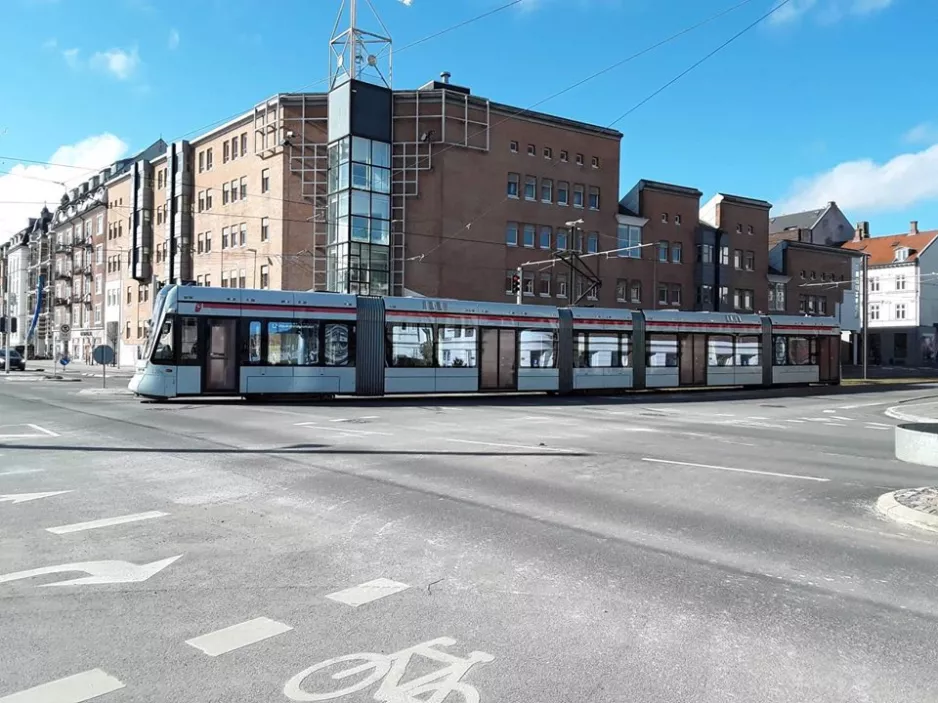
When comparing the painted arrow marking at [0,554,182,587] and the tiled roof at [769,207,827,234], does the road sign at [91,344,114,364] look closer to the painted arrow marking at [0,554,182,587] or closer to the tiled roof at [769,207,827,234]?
the painted arrow marking at [0,554,182,587]

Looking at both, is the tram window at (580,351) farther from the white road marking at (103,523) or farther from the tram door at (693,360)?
the white road marking at (103,523)

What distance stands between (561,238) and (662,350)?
882 inches

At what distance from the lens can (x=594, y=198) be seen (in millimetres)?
52312

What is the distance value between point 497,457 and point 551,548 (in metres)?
5.34

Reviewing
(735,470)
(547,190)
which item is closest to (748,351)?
(547,190)

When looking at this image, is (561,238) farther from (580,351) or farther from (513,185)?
(580,351)

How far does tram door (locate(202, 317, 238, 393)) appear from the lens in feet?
69.0

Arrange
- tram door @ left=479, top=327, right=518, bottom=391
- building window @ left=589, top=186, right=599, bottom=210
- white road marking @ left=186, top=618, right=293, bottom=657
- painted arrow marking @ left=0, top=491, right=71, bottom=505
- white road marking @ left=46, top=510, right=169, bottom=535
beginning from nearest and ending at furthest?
1. white road marking @ left=186, top=618, right=293, bottom=657
2. white road marking @ left=46, top=510, right=169, bottom=535
3. painted arrow marking @ left=0, top=491, right=71, bottom=505
4. tram door @ left=479, top=327, right=518, bottom=391
5. building window @ left=589, top=186, right=599, bottom=210

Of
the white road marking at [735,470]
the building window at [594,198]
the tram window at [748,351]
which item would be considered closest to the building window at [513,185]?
the building window at [594,198]

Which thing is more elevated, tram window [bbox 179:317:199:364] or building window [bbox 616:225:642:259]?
building window [bbox 616:225:642:259]

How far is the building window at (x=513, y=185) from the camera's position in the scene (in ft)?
158

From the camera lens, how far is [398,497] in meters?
8.05

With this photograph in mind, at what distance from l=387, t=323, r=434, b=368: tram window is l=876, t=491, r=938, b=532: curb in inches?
677

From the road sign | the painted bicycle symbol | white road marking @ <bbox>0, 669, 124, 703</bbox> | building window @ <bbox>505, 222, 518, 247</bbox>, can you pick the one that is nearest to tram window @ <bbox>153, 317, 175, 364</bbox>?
the road sign
